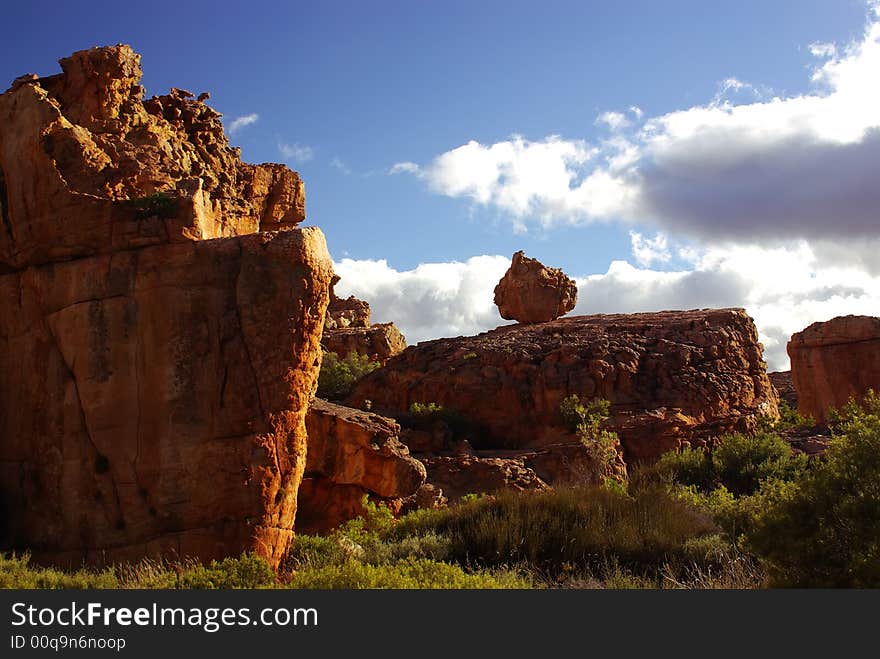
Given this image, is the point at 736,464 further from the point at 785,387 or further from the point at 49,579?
the point at 785,387

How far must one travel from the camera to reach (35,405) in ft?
47.9

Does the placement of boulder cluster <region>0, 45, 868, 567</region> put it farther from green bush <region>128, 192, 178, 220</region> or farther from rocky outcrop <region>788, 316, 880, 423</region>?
rocky outcrop <region>788, 316, 880, 423</region>

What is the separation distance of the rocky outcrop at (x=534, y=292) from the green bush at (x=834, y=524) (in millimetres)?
39858

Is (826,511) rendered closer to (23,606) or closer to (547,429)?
(23,606)

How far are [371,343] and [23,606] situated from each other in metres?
47.3

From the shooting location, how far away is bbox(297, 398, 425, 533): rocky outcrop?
1919 centimetres

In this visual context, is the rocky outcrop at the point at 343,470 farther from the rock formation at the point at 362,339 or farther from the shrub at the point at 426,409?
the rock formation at the point at 362,339

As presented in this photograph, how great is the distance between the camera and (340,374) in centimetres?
4562

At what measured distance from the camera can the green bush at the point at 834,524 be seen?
8.98m

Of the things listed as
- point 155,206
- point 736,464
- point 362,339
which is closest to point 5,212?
point 155,206

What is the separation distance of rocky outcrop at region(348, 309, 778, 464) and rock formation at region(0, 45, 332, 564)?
2155cm

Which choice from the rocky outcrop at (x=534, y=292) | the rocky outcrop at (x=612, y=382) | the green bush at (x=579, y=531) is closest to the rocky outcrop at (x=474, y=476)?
the rocky outcrop at (x=612, y=382)

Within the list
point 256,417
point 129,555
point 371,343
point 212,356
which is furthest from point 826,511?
point 371,343

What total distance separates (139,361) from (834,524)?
10337mm
